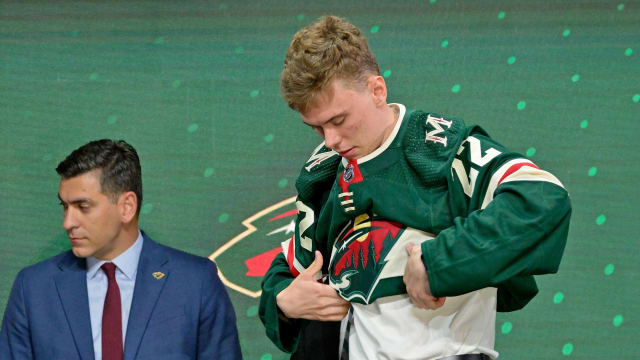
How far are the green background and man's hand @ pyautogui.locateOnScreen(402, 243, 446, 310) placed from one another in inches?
50.9

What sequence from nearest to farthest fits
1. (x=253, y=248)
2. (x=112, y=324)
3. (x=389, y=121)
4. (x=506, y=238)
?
(x=506, y=238)
(x=389, y=121)
(x=112, y=324)
(x=253, y=248)

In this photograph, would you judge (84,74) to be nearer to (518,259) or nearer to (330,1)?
(330,1)

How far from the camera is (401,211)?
1625mm

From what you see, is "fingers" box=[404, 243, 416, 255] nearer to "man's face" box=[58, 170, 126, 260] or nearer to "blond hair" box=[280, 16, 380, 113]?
"blond hair" box=[280, 16, 380, 113]

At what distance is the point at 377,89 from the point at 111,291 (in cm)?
122

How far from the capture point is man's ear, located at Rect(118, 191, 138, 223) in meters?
2.49

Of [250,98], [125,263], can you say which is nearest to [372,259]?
[125,263]

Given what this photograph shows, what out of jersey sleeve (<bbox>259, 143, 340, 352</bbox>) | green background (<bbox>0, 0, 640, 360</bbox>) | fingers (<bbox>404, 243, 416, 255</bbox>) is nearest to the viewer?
fingers (<bbox>404, 243, 416, 255</bbox>)

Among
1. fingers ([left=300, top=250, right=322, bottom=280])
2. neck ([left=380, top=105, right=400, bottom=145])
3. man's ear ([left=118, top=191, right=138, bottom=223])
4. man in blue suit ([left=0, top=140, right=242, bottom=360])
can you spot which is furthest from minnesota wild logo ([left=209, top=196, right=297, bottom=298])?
neck ([left=380, top=105, right=400, bottom=145])

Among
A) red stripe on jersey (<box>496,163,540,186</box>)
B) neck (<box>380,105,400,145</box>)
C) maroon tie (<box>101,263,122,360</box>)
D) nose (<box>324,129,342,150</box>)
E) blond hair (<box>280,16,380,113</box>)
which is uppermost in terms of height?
blond hair (<box>280,16,380,113</box>)

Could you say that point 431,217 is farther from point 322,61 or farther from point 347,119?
point 322,61

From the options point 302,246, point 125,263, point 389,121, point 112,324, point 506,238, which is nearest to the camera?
point 506,238

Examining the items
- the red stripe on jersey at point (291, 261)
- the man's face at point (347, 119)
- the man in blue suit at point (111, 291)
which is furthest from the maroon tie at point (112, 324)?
the man's face at point (347, 119)

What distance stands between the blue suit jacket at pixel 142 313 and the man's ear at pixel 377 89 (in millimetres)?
1057
